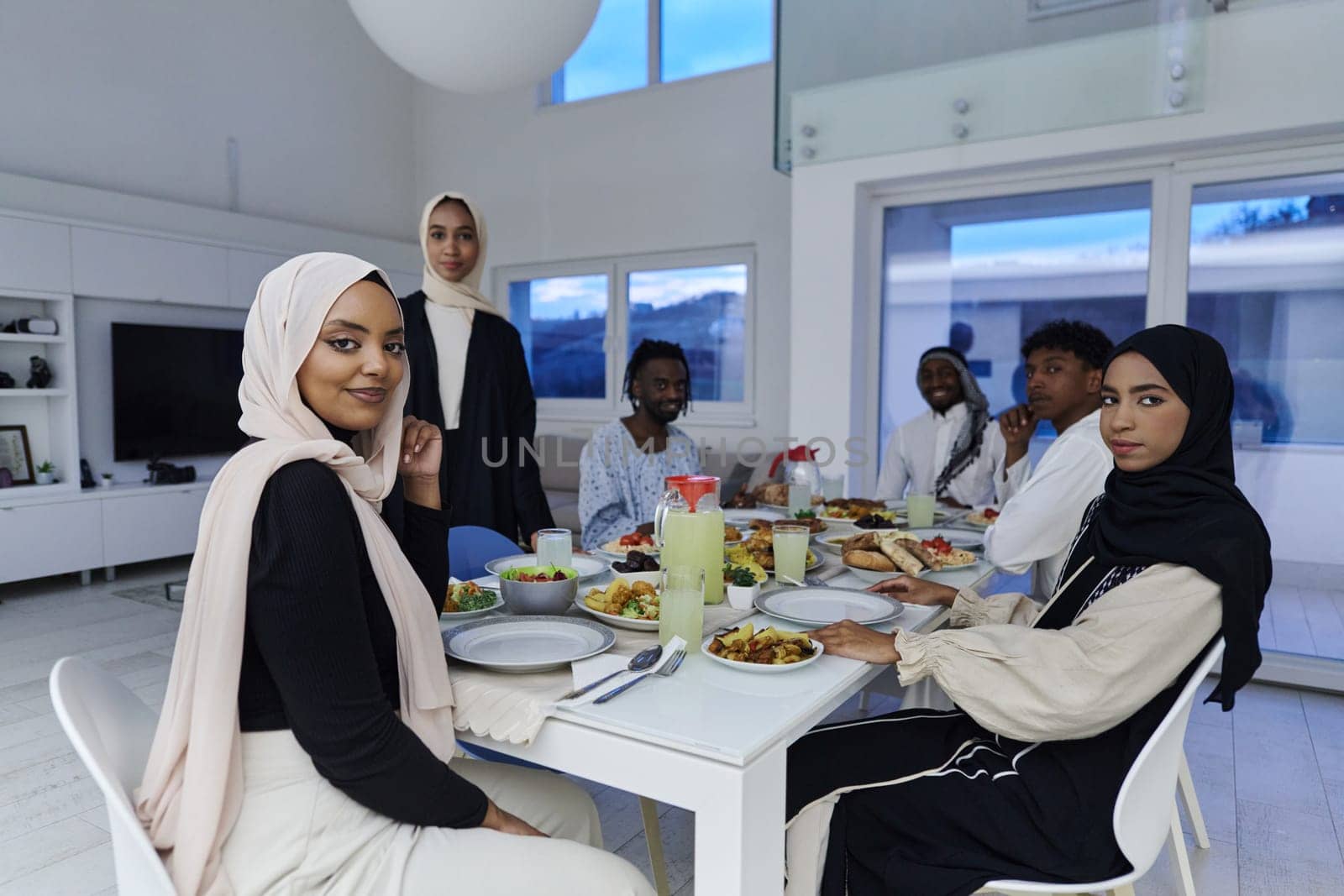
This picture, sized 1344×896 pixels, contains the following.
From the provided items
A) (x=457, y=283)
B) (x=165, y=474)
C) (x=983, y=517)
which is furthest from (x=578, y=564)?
(x=165, y=474)

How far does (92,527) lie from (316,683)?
4.38 meters

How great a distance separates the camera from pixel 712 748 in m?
0.92

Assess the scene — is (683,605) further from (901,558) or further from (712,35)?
(712,35)

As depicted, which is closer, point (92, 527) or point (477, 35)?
point (477, 35)

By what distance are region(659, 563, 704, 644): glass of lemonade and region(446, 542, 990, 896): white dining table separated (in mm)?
87

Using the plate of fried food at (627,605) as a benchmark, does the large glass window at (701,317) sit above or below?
above

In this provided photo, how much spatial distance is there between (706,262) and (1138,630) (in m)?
4.51

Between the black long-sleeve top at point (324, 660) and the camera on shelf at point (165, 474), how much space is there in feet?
15.0

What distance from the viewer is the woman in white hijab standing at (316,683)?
94cm

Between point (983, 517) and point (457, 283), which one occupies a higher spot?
point (457, 283)

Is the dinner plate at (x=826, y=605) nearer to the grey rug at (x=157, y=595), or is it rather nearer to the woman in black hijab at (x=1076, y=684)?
the woman in black hijab at (x=1076, y=684)

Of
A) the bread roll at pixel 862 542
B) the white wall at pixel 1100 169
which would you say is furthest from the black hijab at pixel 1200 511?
the white wall at pixel 1100 169

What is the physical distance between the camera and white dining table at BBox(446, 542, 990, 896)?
921 millimetres

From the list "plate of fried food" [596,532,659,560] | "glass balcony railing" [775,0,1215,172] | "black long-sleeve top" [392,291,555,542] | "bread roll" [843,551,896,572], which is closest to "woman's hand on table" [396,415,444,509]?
"plate of fried food" [596,532,659,560]
